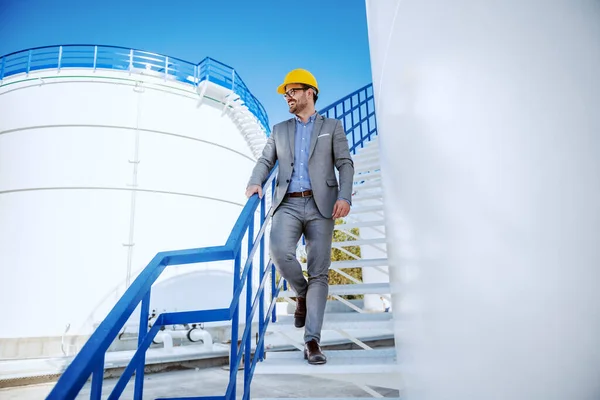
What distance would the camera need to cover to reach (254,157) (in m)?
12.8

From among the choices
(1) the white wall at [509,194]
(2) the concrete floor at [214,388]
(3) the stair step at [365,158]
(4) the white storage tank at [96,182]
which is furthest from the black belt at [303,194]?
(4) the white storage tank at [96,182]

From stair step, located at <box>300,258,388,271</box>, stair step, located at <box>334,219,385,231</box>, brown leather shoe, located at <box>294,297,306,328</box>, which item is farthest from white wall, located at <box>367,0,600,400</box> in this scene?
stair step, located at <box>334,219,385,231</box>

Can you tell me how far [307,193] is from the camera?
2393 mm

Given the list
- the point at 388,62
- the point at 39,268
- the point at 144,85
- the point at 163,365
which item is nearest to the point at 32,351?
the point at 39,268

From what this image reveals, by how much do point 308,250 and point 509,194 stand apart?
1.73 meters

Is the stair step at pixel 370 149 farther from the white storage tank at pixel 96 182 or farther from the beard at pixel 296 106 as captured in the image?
the white storage tank at pixel 96 182

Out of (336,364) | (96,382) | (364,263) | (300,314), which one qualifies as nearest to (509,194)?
(96,382)

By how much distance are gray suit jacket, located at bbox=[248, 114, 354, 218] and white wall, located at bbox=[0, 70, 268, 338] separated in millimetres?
8024

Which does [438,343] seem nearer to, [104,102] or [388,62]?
[388,62]

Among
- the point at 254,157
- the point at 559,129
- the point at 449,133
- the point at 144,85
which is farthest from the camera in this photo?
the point at 254,157

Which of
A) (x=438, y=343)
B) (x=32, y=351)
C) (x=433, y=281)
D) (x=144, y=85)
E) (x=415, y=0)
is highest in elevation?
(x=144, y=85)

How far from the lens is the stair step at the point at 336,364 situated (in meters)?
2.18

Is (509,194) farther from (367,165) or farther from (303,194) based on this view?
(367,165)

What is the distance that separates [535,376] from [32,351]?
9.90 m
